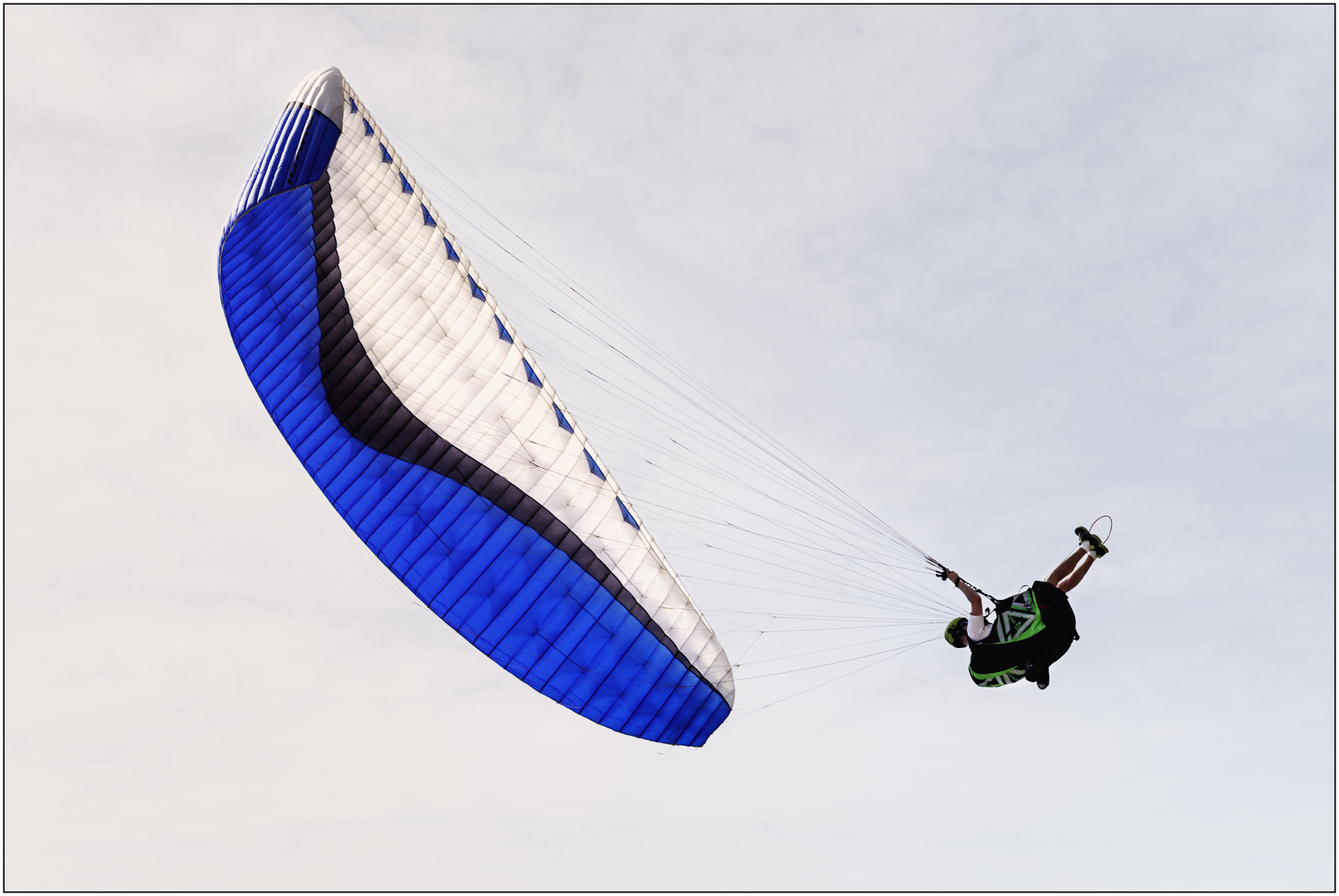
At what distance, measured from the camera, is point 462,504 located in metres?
11.9

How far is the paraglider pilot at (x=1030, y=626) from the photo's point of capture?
11.0m

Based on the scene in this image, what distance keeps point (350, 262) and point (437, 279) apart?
4.21 feet

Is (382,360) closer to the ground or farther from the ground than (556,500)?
farther from the ground

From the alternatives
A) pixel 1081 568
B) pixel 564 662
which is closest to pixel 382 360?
pixel 564 662

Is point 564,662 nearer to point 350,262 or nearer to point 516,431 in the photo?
point 516,431

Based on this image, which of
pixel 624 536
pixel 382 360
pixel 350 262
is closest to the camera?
pixel 624 536

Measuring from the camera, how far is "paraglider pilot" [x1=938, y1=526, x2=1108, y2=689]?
36.1 ft

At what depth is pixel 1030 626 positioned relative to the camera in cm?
1102

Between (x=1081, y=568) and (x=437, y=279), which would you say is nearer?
(x=1081, y=568)

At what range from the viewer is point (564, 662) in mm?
11484

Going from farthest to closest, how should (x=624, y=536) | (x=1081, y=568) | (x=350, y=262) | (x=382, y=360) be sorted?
(x=350, y=262) < (x=382, y=360) < (x=624, y=536) < (x=1081, y=568)

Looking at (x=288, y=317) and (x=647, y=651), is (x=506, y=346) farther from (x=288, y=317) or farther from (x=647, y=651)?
(x=647, y=651)

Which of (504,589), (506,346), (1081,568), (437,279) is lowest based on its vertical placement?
(504,589)

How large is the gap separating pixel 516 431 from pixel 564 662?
125 inches
